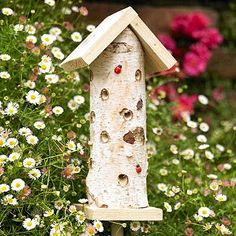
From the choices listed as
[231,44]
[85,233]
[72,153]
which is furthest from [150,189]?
[231,44]

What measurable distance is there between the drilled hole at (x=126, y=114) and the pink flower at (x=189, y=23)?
2681 mm

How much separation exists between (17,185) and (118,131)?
1.35 ft

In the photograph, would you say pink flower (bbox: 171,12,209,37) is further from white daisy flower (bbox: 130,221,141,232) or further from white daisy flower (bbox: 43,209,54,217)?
white daisy flower (bbox: 43,209,54,217)

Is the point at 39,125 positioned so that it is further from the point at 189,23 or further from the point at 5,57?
the point at 189,23

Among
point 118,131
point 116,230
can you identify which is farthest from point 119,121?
point 116,230

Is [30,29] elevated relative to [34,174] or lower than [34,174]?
elevated

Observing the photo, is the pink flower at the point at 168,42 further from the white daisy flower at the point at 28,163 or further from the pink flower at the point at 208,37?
the white daisy flower at the point at 28,163

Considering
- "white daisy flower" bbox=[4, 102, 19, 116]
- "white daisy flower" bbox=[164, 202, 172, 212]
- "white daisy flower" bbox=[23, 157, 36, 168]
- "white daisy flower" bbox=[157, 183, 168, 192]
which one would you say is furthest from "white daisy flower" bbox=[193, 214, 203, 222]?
"white daisy flower" bbox=[4, 102, 19, 116]

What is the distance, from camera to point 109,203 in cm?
273

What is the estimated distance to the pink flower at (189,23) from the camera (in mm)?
5329

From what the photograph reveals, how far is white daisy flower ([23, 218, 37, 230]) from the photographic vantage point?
8.66 feet

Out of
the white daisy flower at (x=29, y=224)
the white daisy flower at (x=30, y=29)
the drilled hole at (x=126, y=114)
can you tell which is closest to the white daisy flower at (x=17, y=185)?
the white daisy flower at (x=29, y=224)

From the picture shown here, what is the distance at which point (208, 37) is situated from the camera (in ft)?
17.4

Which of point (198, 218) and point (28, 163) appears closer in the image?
point (28, 163)
